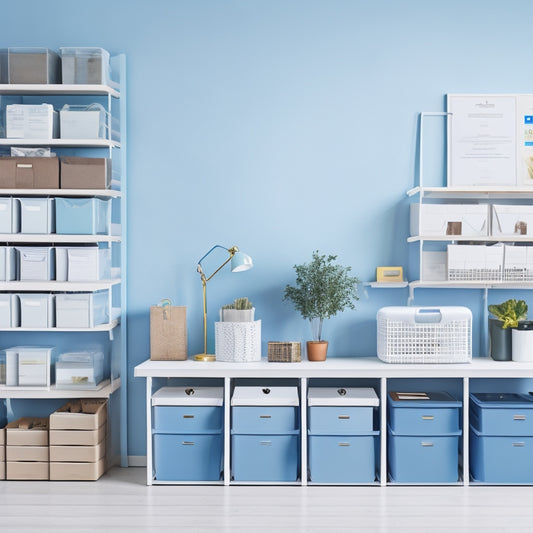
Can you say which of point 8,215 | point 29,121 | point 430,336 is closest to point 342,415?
point 430,336

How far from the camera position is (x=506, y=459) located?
3.63 metres

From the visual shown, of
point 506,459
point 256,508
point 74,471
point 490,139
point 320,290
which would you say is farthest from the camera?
point 490,139

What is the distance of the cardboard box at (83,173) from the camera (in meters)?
3.81

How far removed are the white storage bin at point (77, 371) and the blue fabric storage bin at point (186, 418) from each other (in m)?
0.45

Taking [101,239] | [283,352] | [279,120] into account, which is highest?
[279,120]

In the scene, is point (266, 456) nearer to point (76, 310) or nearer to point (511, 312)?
A: point (76, 310)

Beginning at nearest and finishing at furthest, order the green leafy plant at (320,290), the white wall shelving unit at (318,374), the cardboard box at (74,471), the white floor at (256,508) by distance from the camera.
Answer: the white floor at (256,508)
the white wall shelving unit at (318,374)
the cardboard box at (74,471)
the green leafy plant at (320,290)

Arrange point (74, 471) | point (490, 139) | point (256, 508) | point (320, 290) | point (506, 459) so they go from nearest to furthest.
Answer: point (256, 508), point (506, 459), point (74, 471), point (320, 290), point (490, 139)

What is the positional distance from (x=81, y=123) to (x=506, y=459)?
2.89 m

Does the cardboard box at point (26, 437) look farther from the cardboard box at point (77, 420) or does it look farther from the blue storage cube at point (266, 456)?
the blue storage cube at point (266, 456)

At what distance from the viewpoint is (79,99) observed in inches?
160

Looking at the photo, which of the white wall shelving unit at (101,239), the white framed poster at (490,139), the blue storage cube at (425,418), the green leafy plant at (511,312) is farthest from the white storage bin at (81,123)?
the green leafy plant at (511,312)

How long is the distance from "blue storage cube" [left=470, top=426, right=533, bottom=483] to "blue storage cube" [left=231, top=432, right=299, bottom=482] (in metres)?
0.99

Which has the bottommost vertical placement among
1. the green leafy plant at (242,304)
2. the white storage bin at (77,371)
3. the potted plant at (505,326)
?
the white storage bin at (77,371)
